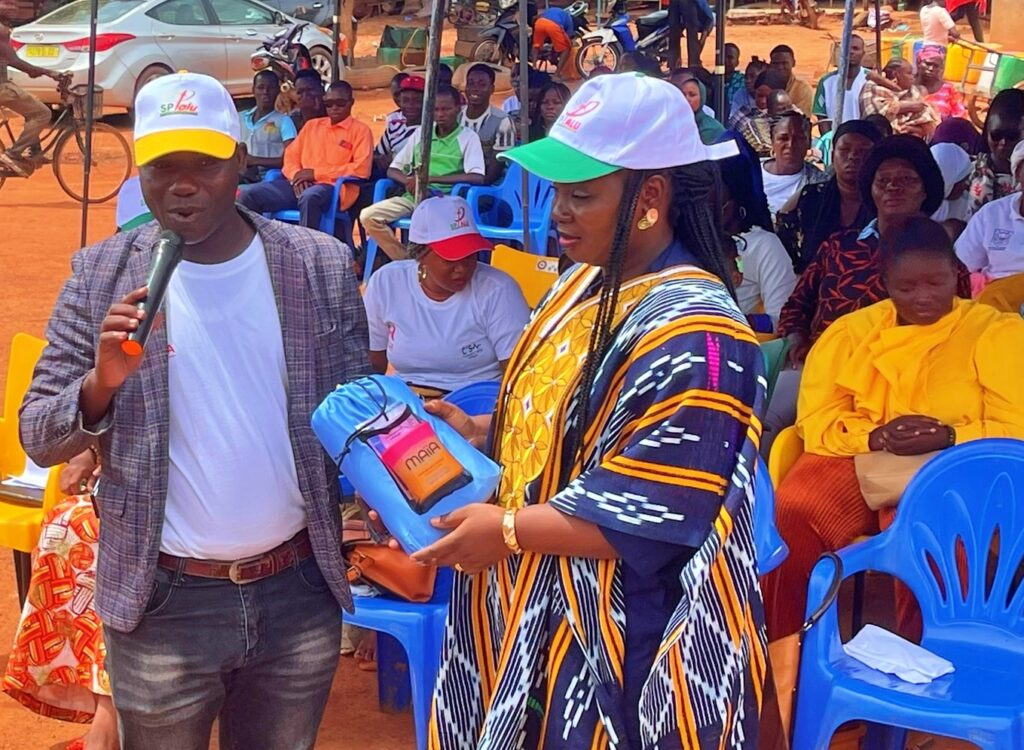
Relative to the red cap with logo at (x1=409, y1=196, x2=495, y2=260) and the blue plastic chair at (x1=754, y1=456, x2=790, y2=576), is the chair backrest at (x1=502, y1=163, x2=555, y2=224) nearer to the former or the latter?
the red cap with logo at (x1=409, y1=196, x2=495, y2=260)

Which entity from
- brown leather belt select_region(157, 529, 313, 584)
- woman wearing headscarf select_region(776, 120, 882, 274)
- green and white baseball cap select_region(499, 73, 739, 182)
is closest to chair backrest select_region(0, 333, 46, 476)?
brown leather belt select_region(157, 529, 313, 584)

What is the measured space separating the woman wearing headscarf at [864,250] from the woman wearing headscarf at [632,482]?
2.99 meters

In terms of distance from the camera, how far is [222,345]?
2.26m

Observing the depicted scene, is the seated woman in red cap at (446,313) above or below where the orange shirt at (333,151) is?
above

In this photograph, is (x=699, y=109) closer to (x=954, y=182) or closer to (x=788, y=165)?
(x=788, y=165)

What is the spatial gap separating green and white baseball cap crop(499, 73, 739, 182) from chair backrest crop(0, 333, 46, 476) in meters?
2.88

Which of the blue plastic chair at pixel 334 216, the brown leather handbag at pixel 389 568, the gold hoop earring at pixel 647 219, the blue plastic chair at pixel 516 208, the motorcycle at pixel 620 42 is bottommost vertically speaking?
the motorcycle at pixel 620 42

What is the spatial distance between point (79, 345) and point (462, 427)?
0.69 metres

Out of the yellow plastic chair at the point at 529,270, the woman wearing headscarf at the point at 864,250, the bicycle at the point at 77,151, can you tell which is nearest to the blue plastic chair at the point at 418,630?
the woman wearing headscarf at the point at 864,250

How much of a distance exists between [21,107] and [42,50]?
153 inches

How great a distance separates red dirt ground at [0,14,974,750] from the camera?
3.91 m

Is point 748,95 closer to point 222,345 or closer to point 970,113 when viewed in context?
point 970,113

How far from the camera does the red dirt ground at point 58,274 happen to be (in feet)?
12.8

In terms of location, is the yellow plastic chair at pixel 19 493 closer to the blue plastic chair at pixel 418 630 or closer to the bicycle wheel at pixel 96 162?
the blue plastic chair at pixel 418 630
